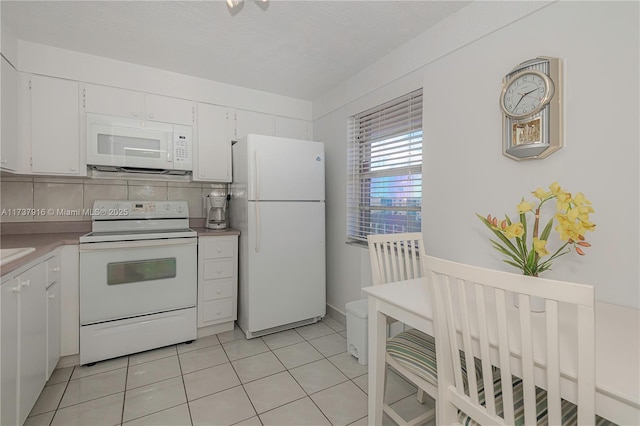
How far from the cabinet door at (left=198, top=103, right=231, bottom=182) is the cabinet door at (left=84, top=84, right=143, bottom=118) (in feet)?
1.73

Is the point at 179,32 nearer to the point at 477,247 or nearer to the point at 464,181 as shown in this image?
the point at 464,181

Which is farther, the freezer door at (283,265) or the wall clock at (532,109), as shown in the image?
the freezer door at (283,265)

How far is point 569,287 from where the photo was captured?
697 millimetres

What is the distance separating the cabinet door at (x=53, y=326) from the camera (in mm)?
1829

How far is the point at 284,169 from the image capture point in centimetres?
268

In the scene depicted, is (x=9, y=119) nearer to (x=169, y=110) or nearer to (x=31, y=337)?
(x=169, y=110)

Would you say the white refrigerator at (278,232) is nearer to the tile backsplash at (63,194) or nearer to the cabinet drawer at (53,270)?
the tile backsplash at (63,194)

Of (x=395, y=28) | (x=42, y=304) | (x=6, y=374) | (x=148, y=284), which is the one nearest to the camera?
(x=6, y=374)

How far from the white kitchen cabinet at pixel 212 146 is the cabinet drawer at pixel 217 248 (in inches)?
25.7

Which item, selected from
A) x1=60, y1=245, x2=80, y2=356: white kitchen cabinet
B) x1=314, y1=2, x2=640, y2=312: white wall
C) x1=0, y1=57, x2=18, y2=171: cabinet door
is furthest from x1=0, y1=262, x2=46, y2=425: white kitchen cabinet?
x1=314, y1=2, x2=640, y2=312: white wall

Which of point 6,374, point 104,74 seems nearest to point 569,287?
point 6,374

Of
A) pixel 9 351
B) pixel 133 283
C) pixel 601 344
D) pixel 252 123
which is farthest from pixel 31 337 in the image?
pixel 601 344

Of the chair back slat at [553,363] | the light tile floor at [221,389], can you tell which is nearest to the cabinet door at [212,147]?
the light tile floor at [221,389]

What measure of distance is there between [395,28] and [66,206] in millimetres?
3071
